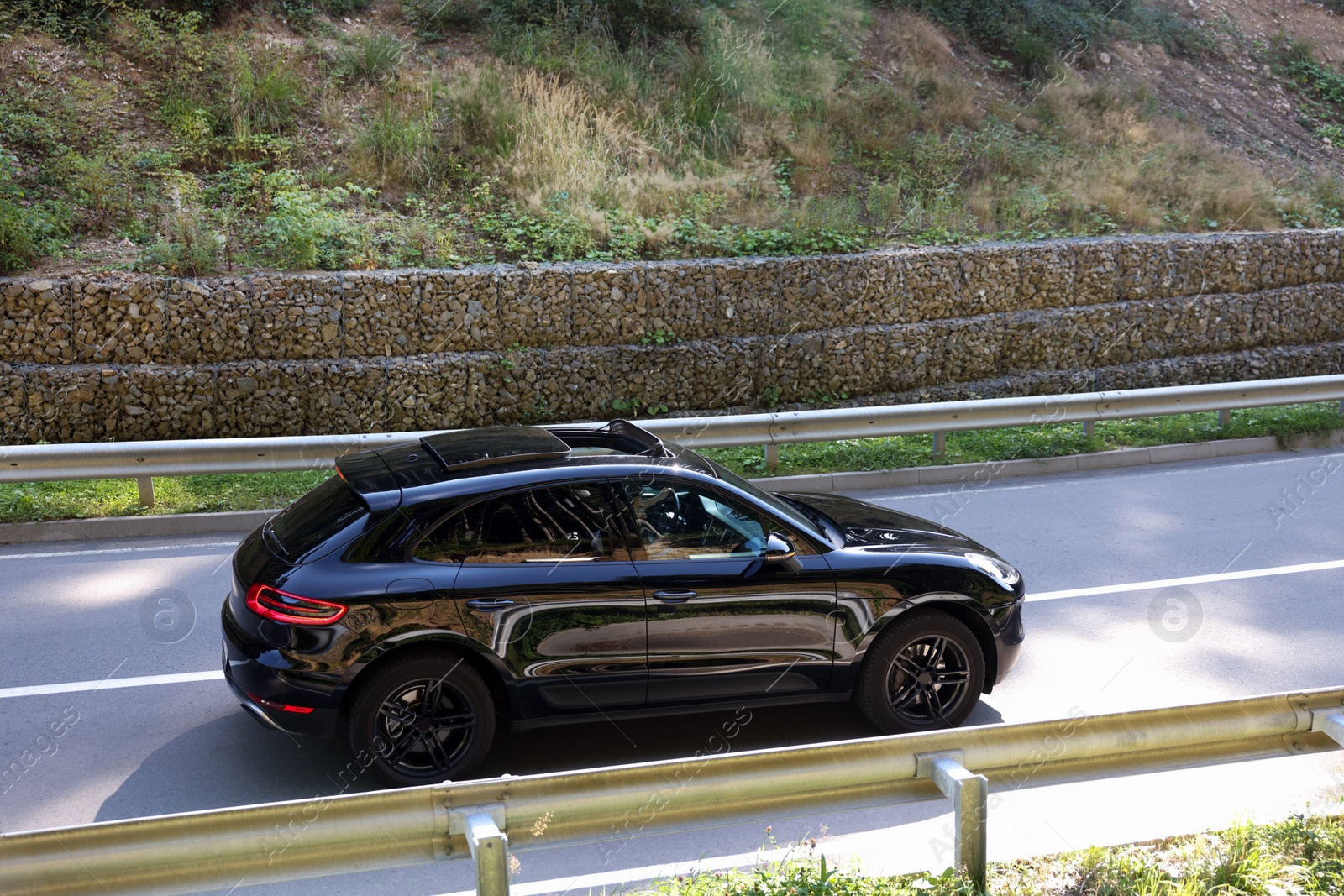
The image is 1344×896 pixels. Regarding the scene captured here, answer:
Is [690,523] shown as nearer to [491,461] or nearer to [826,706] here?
[491,461]

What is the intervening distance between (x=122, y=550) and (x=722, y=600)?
589 cm

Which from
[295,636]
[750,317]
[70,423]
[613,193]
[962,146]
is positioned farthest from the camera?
[962,146]

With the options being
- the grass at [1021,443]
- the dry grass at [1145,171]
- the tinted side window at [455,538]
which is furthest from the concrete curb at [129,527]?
the dry grass at [1145,171]

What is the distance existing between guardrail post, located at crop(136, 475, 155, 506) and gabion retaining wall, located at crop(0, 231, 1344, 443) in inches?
110

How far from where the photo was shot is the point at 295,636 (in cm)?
520

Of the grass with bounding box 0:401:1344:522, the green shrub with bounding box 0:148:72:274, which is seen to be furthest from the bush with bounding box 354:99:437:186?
the grass with bounding box 0:401:1344:522

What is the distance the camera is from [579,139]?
16125 mm

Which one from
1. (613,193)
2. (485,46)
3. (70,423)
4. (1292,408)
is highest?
(485,46)

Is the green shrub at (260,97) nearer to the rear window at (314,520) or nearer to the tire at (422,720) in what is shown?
the rear window at (314,520)

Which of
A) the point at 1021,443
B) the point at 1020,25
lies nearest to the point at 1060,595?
the point at 1021,443

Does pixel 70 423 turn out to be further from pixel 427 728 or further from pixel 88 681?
pixel 427 728

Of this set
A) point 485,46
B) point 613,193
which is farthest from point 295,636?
point 485,46

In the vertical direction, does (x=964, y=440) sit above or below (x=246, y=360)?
below

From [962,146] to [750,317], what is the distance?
6912mm
